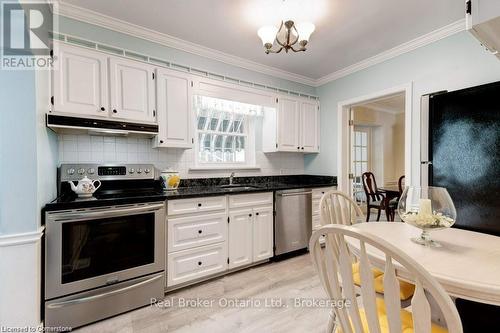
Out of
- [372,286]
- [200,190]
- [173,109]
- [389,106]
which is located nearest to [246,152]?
[200,190]

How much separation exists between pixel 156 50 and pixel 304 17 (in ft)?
5.23

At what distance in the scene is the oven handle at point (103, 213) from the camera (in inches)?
69.3

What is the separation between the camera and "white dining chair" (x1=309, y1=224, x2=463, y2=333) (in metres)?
0.67

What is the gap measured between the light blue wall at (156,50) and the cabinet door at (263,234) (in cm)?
182

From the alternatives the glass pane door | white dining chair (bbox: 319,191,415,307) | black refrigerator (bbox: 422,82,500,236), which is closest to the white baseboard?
the glass pane door

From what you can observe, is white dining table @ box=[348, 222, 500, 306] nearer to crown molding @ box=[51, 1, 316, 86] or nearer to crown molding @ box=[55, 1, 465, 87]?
crown molding @ box=[55, 1, 465, 87]

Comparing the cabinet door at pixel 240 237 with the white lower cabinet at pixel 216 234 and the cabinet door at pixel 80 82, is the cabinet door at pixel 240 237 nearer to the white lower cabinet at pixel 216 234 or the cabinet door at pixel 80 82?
the white lower cabinet at pixel 216 234

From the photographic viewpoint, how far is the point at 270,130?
3584 millimetres

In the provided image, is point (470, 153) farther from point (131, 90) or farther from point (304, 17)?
point (131, 90)

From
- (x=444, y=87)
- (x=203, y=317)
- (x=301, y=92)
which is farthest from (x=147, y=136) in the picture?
(x=444, y=87)

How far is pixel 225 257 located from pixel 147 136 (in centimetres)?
154

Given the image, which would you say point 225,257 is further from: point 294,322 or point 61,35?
point 61,35

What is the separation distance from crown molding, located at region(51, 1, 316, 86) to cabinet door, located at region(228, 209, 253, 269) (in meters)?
1.93

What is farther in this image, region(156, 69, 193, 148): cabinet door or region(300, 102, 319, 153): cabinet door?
region(300, 102, 319, 153): cabinet door
